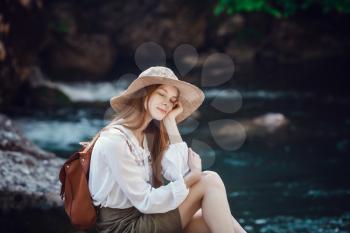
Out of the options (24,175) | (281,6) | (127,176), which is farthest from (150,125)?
(281,6)

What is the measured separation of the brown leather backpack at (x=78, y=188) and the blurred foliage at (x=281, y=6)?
11917 mm

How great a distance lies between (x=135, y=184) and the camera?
3172 mm

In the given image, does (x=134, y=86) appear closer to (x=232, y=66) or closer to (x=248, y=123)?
(x=248, y=123)

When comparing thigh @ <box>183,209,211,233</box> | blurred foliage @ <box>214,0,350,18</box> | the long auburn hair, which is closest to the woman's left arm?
the long auburn hair

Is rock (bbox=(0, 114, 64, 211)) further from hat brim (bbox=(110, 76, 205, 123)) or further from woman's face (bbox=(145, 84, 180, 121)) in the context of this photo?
woman's face (bbox=(145, 84, 180, 121))

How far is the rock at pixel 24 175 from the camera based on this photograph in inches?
169

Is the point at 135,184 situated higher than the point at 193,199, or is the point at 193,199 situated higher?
the point at 135,184

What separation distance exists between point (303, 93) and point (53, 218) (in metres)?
10.6

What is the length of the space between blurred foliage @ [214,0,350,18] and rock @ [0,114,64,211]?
368 inches

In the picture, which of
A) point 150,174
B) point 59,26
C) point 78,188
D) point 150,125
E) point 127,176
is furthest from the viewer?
point 59,26

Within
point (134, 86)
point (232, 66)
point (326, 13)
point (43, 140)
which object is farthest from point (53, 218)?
point (326, 13)

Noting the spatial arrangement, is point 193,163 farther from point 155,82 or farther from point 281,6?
point 281,6

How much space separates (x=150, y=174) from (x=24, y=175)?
74.3 inches

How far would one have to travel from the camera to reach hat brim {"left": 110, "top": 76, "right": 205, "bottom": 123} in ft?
10.9
